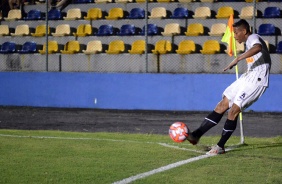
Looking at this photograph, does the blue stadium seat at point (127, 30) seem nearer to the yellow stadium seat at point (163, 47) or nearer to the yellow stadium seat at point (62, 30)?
the yellow stadium seat at point (163, 47)

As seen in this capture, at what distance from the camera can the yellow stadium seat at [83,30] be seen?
2450cm

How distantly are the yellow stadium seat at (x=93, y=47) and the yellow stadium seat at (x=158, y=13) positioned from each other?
2.00 m

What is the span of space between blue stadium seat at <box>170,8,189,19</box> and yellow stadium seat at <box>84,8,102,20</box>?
2654mm

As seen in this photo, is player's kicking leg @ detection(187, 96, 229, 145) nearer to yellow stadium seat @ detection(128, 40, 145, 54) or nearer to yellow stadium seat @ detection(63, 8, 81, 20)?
yellow stadium seat @ detection(128, 40, 145, 54)

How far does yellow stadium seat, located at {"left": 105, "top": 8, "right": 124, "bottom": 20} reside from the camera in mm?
24703

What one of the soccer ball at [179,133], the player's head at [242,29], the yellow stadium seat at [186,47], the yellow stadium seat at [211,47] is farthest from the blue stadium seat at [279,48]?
the soccer ball at [179,133]

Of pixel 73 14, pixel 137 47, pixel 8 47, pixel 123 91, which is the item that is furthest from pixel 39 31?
pixel 123 91

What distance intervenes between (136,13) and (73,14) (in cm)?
249

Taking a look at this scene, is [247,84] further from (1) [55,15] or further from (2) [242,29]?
(1) [55,15]

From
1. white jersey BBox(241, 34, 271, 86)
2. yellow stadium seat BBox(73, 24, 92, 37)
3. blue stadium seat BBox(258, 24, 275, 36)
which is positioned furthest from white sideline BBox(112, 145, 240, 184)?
yellow stadium seat BBox(73, 24, 92, 37)

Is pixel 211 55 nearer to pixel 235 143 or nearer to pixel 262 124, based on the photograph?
pixel 262 124

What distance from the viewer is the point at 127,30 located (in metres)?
23.9

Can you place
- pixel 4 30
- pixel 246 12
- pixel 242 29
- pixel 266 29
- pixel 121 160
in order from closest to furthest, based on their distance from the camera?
pixel 121 160, pixel 242 29, pixel 266 29, pixel 246 12, pixel 4 30

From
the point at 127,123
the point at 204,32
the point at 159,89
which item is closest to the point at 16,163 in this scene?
the point at 127,123
